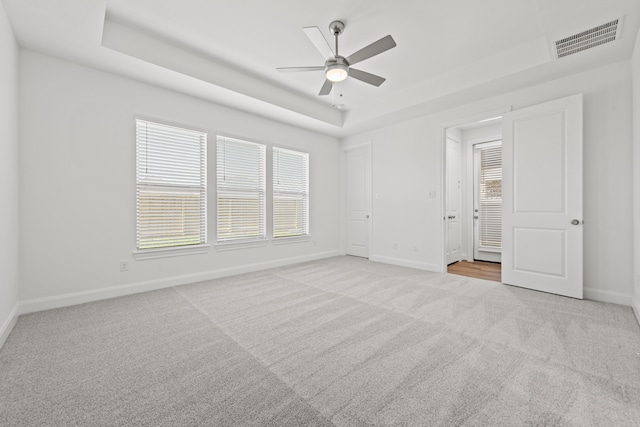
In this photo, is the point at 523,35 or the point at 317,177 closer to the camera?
the point at 523,35

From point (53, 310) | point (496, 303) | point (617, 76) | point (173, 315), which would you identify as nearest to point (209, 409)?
point (173, 315)

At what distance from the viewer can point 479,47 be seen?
324cm

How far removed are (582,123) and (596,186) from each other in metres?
0.77

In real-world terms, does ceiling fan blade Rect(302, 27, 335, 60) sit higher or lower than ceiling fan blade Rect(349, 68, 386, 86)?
higher

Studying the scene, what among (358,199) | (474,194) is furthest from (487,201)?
(358,199)

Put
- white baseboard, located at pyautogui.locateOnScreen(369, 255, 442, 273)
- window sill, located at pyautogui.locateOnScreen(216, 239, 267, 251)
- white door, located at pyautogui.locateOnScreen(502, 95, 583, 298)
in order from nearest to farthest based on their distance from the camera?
1. white door, located at pyautogui.locateOnScreen(502, 95, 583, 298)
2. window sill, located at pyautogui.locateOnScreen(216, 239, 267, 251)
3. white baseboard, located at pyautogui.locateOnScreen(369, 255, 442, 273)

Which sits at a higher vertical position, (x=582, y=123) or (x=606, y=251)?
(x=582, y=123)

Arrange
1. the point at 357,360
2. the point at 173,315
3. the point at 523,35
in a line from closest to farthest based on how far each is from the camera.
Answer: the point at 357,360 → the point at 173,315 → the point at 523,35

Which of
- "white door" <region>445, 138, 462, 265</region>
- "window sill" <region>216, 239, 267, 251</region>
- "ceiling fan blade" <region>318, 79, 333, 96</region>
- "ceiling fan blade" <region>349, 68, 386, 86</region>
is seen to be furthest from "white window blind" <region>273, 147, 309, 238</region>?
"white door" <region>445, 138, 462, 265</region>

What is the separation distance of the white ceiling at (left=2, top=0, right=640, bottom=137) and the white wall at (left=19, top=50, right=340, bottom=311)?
0.24m

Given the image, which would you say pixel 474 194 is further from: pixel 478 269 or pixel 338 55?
pixel 338 55

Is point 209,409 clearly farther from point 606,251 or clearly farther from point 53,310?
point 606,251

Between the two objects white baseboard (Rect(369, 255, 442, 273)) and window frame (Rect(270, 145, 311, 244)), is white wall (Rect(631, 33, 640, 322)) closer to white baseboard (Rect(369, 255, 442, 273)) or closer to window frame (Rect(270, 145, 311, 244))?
white baseboard (Rect(369, 255, 442, 273))

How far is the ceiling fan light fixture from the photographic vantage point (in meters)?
2.75
